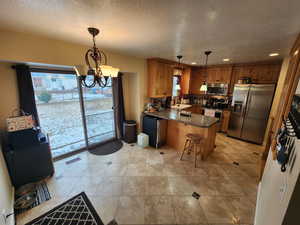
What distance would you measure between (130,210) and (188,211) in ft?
2.72

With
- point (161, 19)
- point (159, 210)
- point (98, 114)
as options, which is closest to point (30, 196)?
point (159, 210)

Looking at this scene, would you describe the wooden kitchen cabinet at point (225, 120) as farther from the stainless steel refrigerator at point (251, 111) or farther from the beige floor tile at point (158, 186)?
the beige floor tile at point (158, 186)

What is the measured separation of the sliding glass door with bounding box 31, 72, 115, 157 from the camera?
2.73 m

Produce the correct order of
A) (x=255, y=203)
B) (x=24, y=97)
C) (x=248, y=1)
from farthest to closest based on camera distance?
(x=24, y=97), (x=255, y=203), (x=248, y=1)

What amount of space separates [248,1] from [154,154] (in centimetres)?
303

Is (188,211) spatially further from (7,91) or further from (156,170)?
(7,91)

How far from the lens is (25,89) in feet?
7.54

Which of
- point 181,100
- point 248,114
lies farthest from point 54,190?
point 248,114

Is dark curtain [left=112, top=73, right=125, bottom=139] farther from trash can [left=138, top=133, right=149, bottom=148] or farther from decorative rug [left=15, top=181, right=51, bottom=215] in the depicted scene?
decorative rug [left=15, top=181, right=51, bottom=215]

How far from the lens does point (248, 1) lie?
104 centimetres

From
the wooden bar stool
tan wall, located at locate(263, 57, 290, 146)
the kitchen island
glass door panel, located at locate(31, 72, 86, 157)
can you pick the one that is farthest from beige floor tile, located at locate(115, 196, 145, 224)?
tan wall, located at locate(263, 57, 290, 146)

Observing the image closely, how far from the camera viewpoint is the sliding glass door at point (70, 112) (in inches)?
107

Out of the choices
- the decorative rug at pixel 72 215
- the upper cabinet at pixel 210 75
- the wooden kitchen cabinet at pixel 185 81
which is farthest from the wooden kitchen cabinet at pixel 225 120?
the decorative rug at pixel 72 215

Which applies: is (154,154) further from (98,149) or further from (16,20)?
(16,20)
